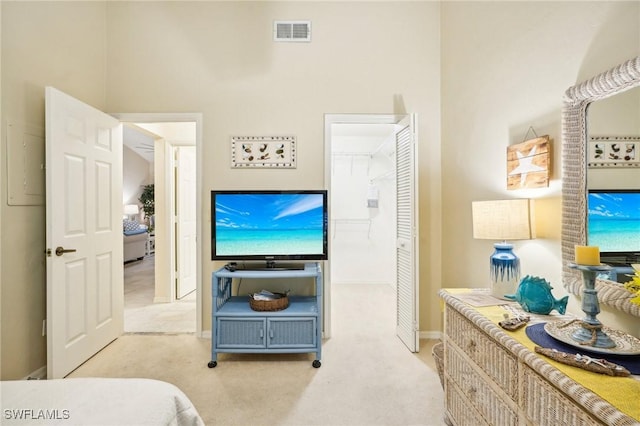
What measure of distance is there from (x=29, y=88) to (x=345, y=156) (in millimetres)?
3796

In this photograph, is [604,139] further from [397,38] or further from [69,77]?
[69,77]

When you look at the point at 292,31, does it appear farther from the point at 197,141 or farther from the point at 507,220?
the point at 507,220

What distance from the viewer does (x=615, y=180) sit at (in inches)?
47.6

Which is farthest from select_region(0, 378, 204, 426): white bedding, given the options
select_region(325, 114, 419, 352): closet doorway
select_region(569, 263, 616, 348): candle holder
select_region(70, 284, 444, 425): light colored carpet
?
select_region(325, 114, 419, 352): closet doorway

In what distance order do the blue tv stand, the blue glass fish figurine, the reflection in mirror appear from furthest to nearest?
the blue tv stand, the blue glass fish figurine, the reflection in mirror

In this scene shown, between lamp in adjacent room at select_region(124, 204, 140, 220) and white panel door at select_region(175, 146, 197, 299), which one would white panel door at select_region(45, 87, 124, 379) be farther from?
lamp in adjacent room at select_region(124, 204, 140, 220)

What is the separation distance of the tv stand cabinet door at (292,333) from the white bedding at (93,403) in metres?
1.40

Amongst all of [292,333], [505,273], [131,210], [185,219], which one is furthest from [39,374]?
[131,210]

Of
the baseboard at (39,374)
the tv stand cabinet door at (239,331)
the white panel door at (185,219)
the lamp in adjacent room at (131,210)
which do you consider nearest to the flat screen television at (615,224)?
the tv stand cabinet door at (239,331)

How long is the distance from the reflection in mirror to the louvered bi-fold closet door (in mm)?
1303

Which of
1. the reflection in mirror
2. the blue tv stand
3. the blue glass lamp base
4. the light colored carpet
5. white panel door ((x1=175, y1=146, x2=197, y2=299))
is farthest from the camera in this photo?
white panel door ((x1=175, y1=146, x2=197, y2=299))

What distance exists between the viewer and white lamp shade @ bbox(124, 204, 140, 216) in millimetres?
8439

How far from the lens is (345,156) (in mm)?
5035

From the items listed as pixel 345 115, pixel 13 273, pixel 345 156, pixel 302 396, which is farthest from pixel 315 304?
pixel 345 156
